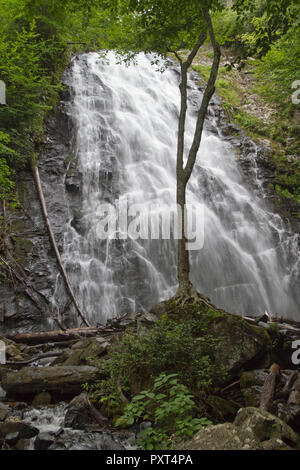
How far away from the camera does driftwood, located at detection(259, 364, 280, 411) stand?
3944mm

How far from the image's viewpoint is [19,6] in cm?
1174

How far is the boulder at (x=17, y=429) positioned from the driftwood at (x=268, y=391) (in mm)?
2776

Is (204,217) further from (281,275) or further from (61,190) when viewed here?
(61,190)

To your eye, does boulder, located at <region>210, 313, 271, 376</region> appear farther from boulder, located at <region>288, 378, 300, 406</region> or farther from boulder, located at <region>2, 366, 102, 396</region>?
boulder, located at <region>2, 366, 102, 396</region>

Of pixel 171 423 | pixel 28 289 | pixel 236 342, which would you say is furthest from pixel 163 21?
pixel 171 423

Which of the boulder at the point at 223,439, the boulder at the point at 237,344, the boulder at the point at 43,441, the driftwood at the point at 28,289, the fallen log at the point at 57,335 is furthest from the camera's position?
the driftwood at the point at 28,289

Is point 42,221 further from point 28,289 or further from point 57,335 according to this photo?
point 57,335

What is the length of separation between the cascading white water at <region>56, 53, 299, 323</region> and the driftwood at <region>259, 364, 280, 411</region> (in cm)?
595

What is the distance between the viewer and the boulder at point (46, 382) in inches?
200

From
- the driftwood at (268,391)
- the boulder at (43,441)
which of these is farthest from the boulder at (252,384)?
the boulder at (43,441)

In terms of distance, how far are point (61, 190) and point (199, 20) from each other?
6900 mm

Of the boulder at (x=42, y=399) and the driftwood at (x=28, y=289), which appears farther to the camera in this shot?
the driftwood at (x=28, y=289)

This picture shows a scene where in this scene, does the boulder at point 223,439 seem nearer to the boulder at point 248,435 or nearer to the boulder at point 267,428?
the boulder at point 248,435

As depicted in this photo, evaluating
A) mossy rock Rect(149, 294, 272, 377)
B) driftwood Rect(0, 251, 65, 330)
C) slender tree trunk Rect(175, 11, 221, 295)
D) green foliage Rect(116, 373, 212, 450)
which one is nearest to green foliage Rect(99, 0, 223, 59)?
slender tree trunk Rect(175, 11, 221, 295)
